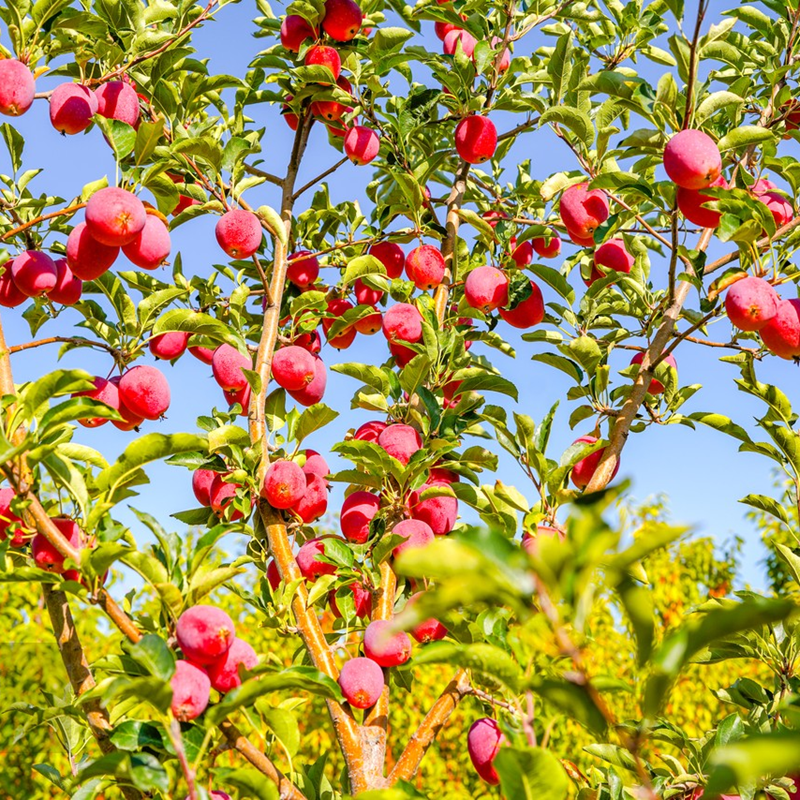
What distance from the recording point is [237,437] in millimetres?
1842

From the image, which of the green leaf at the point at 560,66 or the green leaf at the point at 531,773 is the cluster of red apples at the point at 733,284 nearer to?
the green leaf at the point at 560,66

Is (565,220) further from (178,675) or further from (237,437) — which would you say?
(178,675)

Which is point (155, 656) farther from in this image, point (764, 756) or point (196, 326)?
point (196, 326)

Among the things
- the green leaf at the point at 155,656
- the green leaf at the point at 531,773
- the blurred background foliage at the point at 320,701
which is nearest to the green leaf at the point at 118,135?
the green leaf at the point at 155,656

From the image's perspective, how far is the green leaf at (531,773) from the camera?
0.82m

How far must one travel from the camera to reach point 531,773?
83 centimetres

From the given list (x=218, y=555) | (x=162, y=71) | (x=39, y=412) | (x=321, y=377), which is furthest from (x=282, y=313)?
(x=218, y=555)

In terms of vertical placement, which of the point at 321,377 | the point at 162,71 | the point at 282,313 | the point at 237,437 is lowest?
the point at 237,437

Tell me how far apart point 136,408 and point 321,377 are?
0.50 m

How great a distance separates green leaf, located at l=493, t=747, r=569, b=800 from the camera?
0.82m

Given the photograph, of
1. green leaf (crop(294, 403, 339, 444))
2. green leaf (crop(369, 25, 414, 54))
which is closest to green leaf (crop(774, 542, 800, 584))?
green leaf (crop(294, 403, 339, 444))

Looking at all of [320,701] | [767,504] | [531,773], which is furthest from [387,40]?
[320,701]

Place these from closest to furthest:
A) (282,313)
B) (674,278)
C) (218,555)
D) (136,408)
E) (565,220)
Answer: (674,278) < (136,408) < (565,220) < (282,313) < (218,555)

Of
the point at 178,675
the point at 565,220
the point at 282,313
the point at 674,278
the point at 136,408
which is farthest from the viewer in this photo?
the point at 282,313
